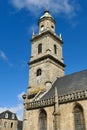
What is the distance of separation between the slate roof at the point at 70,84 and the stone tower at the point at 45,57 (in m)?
1.79

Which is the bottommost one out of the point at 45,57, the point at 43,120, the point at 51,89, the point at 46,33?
the point at 43,120

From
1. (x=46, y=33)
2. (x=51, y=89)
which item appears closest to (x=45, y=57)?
(x=46, y=33)

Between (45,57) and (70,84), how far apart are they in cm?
768

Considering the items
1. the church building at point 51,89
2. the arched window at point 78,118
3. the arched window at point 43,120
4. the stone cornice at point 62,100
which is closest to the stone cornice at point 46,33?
the church building at point 51,89

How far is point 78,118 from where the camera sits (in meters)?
21.3

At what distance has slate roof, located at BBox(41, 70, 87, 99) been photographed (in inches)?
977

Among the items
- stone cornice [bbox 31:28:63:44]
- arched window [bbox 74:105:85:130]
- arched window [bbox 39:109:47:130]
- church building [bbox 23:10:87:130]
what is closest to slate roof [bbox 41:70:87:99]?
church building [bbox 23:10:87:130]

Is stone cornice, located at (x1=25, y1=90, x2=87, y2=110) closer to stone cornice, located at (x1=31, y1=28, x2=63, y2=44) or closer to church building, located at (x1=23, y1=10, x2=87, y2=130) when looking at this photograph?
church building, located at (x1=23, y1=10, x2=87, y2=130)

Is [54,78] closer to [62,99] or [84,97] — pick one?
[62,99]

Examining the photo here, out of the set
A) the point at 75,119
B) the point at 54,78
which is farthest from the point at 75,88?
the point at 54,78

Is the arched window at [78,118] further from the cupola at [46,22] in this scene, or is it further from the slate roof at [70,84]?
the cupola at [46,22]

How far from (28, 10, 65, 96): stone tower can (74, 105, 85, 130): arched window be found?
838 cm

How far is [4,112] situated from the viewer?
5712 cm

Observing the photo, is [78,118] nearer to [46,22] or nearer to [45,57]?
[45,57]
